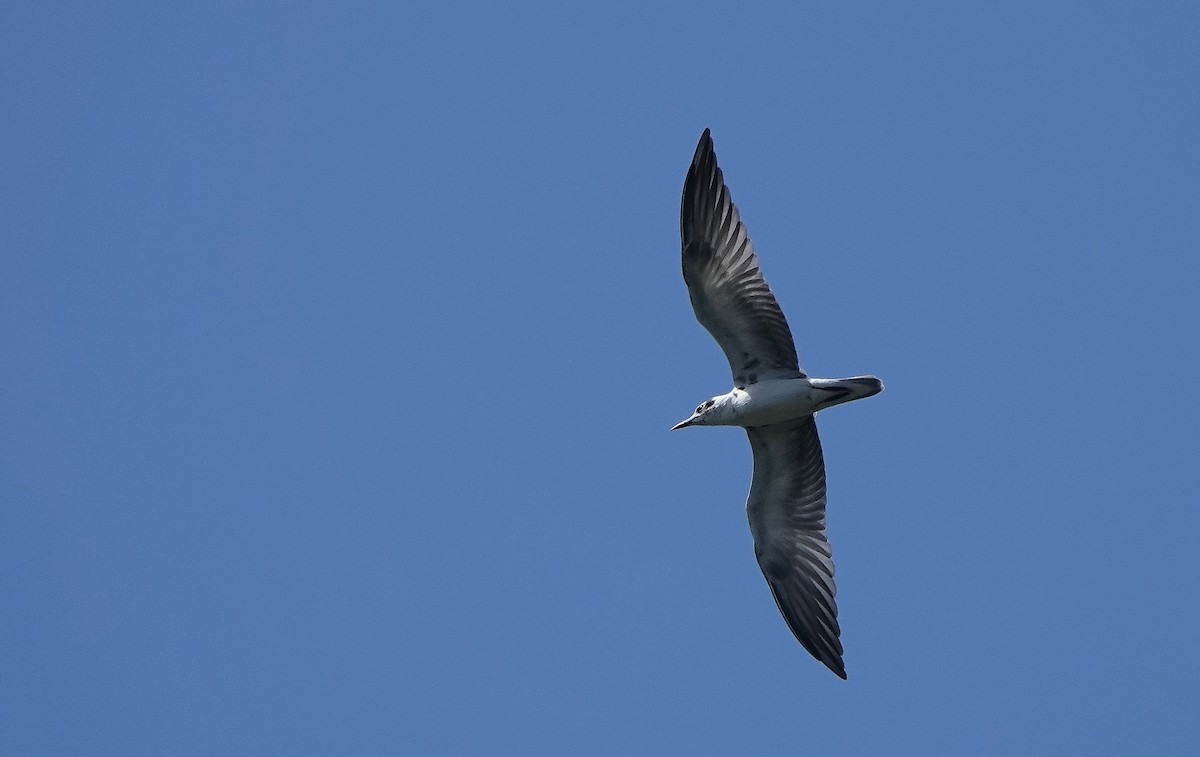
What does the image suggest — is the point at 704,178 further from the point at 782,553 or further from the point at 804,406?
the point at 782,553

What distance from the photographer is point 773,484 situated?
19641mm

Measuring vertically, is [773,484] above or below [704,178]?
below

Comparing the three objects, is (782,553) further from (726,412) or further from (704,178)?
(704,178)

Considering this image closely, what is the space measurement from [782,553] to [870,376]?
9.25ft

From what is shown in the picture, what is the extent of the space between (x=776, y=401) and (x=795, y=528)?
204cm

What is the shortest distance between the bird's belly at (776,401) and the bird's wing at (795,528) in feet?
1.78

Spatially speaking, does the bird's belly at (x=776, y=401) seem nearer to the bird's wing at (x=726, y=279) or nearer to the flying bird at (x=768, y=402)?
the flying bird at (x=768, y=402)

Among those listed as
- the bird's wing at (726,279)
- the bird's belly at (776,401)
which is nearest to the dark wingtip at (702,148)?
the bird's wing at (726,279)

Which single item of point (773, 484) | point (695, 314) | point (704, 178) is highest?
point (704, 178)

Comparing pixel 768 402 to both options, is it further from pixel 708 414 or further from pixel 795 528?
pixel 795 528

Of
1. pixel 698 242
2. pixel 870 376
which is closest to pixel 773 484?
pixel 870 376

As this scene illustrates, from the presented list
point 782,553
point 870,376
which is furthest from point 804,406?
point 782,553

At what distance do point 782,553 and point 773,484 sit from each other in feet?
3.04

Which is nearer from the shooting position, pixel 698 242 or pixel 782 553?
pixel 698 242
